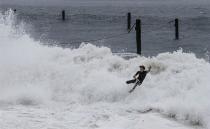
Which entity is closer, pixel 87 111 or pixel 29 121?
pixel 29 121

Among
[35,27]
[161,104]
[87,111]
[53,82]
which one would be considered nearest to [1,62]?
[53,82]

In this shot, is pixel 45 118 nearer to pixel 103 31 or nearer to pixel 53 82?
pixel 53 82

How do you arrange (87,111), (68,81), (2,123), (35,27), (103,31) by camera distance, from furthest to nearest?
1. (35,27)
2. (103,31)
3. (68,81)
4. (87,111)
5. (2,123)

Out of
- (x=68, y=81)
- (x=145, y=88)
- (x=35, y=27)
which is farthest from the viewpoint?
(x=35, y=27)

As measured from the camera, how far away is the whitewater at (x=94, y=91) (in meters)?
13.6

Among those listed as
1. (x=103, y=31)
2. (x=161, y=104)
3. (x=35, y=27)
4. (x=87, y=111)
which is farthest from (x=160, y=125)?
(x=35, y=27)

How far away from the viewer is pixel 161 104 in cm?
1477

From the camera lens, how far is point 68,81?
58.5 feet

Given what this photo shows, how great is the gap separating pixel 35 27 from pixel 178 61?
32.7 metres

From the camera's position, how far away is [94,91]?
1664cm

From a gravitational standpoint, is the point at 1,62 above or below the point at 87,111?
above

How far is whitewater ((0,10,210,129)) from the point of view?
44.5 ft

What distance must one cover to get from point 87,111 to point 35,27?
35661mm

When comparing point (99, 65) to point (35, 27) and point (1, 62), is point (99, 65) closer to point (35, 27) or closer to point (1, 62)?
point (1, 62)
